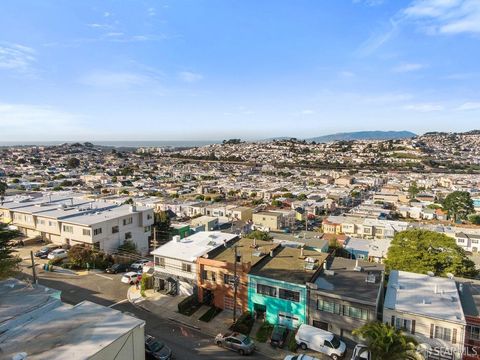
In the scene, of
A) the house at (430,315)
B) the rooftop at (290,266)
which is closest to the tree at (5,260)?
the rooftop at (290,266)

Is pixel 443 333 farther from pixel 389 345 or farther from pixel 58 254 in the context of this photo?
pixel 58 254

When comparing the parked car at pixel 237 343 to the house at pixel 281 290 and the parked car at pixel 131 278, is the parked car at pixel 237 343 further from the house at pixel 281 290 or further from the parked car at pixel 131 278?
the parked car at pixel 131 278

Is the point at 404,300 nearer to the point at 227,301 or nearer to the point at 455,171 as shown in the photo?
the point at 227,301

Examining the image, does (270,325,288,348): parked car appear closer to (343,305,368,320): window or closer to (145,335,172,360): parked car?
(343,305,368,320): window

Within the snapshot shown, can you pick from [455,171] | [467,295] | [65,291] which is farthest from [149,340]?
[455,171]

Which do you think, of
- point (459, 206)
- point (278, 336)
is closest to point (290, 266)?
point (278, 336)
